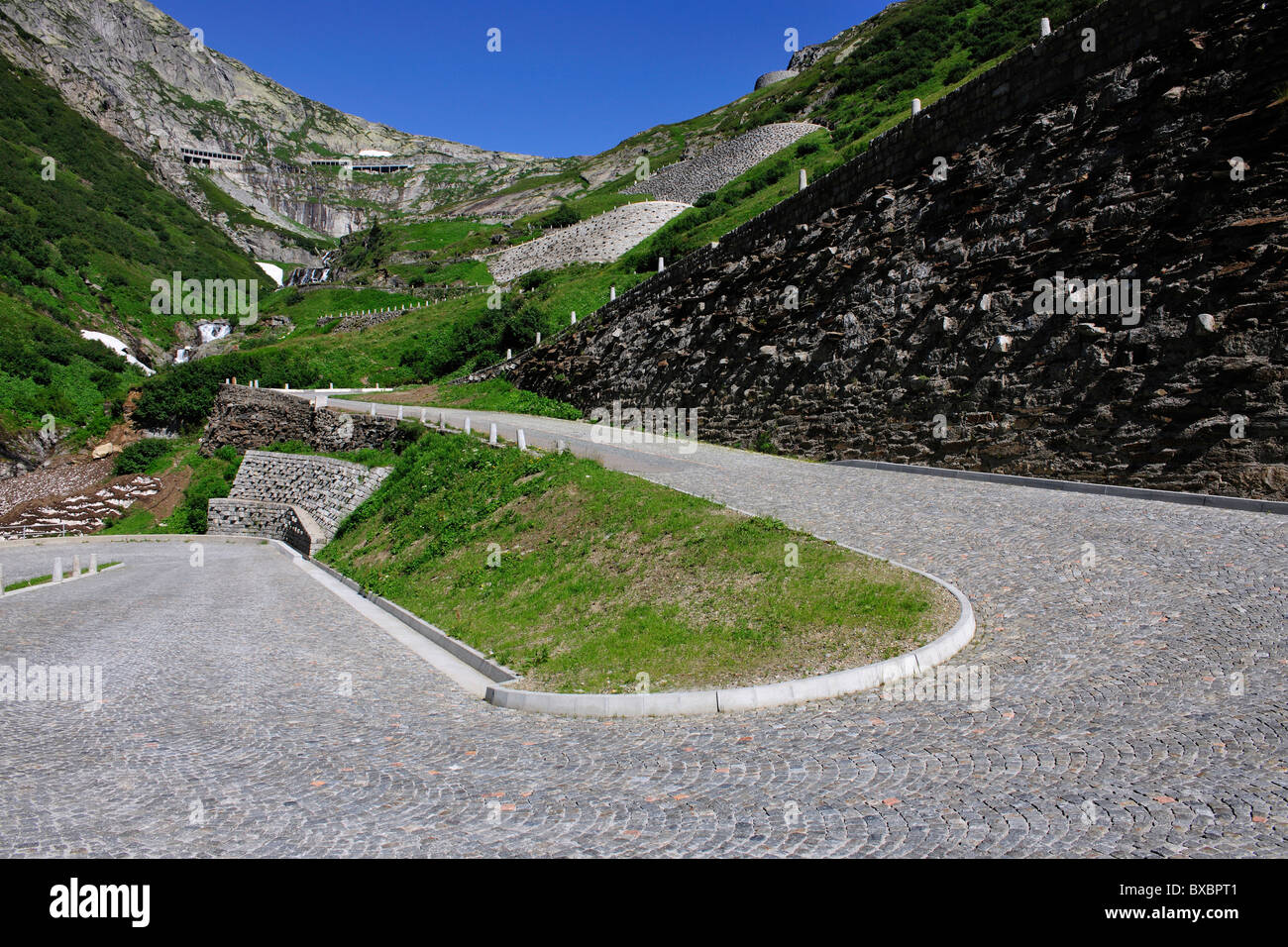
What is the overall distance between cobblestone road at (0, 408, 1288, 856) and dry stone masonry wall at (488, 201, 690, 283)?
52.0 meters

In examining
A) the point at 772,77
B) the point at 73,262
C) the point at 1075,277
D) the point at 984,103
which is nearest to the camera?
the point at 1075,277

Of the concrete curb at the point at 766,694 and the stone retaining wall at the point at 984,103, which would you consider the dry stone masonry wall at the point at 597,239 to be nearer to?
the stone retaining wall at the point at 984,103

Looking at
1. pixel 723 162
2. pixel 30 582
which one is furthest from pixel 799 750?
pixel 723 162

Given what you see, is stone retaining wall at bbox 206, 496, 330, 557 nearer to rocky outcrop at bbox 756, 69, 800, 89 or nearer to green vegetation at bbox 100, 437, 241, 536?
green vegetation at bbox 100, 437, 241, 536

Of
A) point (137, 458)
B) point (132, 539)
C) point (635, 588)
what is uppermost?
point (137, 458)

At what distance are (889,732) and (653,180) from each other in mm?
79401

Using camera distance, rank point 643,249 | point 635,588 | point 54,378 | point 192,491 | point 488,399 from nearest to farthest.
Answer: point 635,588 → point 488,399 → point 192,491 → point 643,249 → point 54,378

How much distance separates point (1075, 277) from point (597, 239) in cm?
5314

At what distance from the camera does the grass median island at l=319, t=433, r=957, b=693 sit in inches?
277

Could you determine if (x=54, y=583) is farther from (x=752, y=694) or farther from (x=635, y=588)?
(x=752, y=694)

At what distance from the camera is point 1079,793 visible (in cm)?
415

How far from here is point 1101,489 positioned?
460 inches

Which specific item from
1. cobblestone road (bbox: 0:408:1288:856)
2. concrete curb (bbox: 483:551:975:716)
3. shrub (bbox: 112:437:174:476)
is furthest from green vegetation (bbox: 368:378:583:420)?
concrete curb (bbox: 483:551:975:716)

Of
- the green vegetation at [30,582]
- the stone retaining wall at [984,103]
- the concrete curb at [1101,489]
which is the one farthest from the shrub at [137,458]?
the concrete curb at [1101,489]
